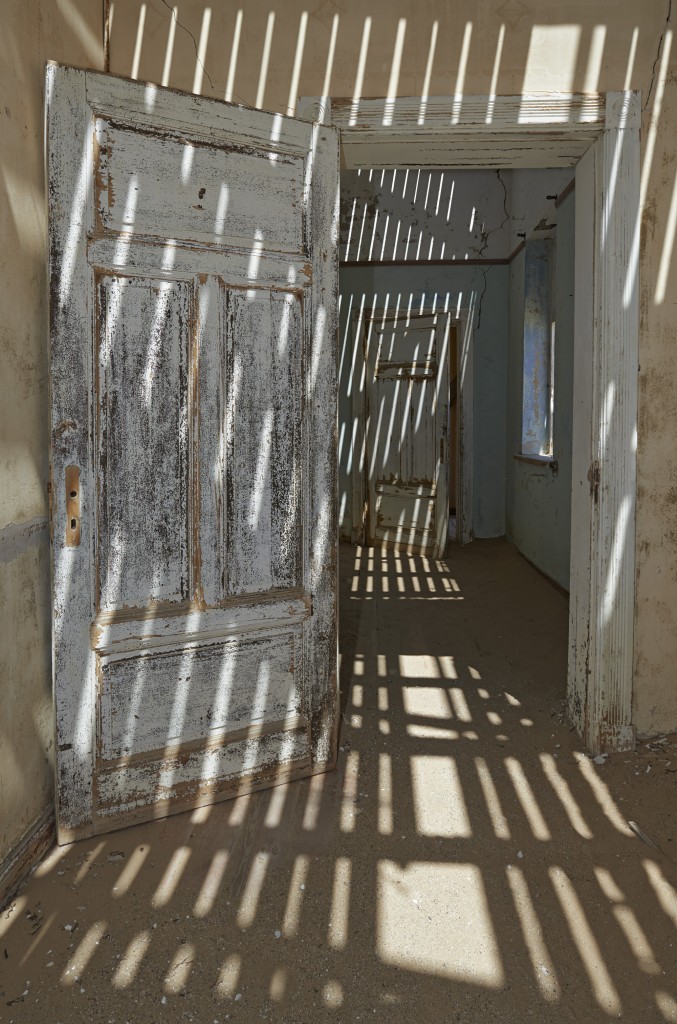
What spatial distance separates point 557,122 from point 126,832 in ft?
9.07

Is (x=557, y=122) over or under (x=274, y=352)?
over

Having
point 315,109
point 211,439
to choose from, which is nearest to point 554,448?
point 315,109

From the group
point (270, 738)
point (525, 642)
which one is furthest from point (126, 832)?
point (525, 642)

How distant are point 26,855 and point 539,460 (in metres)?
4.57

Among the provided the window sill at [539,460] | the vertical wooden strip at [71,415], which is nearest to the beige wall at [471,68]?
the vertical wooden strip at [71,415]

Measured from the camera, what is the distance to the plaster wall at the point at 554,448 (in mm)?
4887

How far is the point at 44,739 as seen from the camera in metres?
2.12

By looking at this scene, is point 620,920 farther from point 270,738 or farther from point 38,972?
point 38,972

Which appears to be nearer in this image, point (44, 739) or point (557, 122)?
point (44, 739)

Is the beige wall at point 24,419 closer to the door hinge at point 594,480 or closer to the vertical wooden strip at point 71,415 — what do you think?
the vertical wooden strip at point 71,415

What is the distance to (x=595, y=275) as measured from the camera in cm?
256

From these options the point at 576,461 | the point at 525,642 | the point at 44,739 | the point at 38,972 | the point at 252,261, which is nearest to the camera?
the point at 38,972

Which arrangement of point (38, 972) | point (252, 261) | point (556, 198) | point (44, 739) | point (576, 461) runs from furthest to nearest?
1. point (556, 198)
2. point (576, 461)
3. point (252, 261)
4. point (44, 739)
5. point (38, 972)

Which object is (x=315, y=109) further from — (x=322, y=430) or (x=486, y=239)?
(x=486, y=239)
